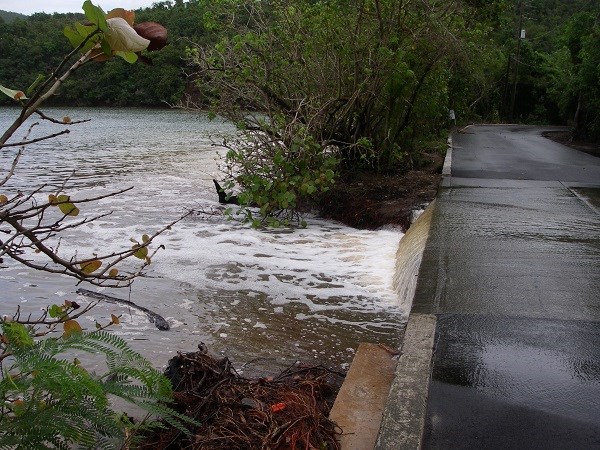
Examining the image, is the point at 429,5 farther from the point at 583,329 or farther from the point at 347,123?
the point at 583,329

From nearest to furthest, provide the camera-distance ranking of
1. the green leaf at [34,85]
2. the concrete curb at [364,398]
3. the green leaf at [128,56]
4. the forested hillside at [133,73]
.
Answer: the green leaf at [128,56]
the green leaf at [34,85]
the concrete curb at [364,398]
the forested hillside at [133,73]

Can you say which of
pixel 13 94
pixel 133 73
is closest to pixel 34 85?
pixel 13 94

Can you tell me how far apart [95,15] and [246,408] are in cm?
335

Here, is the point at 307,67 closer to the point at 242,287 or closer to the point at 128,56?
the point at 242,287

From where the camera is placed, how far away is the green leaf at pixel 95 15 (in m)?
1.69

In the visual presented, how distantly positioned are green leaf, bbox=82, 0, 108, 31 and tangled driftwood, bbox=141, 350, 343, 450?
289 cm

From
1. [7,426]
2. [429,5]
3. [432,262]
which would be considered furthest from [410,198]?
[7,426]

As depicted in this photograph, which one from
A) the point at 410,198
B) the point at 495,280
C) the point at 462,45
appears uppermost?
the point at 462,45

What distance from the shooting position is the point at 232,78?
13.7 meters

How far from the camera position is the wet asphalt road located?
4.00m

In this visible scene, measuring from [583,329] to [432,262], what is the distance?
7.53 ft

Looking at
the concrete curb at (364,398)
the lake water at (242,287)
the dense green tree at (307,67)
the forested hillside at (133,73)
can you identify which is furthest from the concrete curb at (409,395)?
the forested hillside at (133,73)

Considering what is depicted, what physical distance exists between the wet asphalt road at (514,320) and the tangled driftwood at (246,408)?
2.55ft

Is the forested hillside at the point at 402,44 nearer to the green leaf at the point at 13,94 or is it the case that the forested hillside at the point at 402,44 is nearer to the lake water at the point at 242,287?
the lake water at the point at 242,287
